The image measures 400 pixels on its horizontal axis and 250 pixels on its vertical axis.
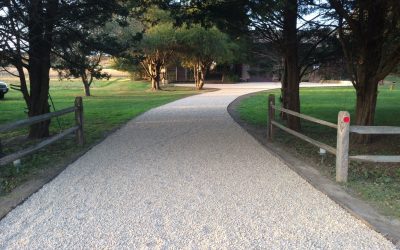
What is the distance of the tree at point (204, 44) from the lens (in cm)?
3375

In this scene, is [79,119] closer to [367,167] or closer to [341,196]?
[367,167]

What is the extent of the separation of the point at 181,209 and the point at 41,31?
22.9 ft

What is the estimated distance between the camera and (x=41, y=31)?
10.8 meters

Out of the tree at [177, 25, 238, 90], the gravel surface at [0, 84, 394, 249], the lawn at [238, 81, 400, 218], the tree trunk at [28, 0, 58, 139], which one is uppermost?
the tree at [177, 25, 238, 90]

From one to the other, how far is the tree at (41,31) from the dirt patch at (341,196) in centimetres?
542

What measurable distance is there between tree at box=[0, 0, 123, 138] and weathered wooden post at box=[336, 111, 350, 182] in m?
6.07

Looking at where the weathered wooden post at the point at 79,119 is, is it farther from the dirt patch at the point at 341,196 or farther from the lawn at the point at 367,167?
the lawn at the point at 367,167

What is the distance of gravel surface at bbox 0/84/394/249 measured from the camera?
14.9 ft

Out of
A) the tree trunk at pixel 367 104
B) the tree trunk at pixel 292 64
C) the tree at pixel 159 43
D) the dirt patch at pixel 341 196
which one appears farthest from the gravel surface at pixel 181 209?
the tree at pixel 159 43

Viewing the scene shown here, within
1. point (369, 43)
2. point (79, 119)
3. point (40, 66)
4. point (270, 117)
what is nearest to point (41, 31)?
point (40, 66)

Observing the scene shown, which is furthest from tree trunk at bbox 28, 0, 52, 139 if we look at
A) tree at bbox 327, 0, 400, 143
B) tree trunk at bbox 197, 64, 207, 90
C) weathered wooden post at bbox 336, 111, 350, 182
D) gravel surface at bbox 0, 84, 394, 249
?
tree trunk at bbox 197, 64, 207, 90

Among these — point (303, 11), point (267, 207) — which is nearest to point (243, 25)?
point (303, 11)

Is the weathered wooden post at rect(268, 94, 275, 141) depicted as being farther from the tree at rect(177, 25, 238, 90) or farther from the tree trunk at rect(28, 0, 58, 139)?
the tree at rect(177, 25, 238, 90)

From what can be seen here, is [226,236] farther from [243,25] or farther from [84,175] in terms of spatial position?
[243,25]
